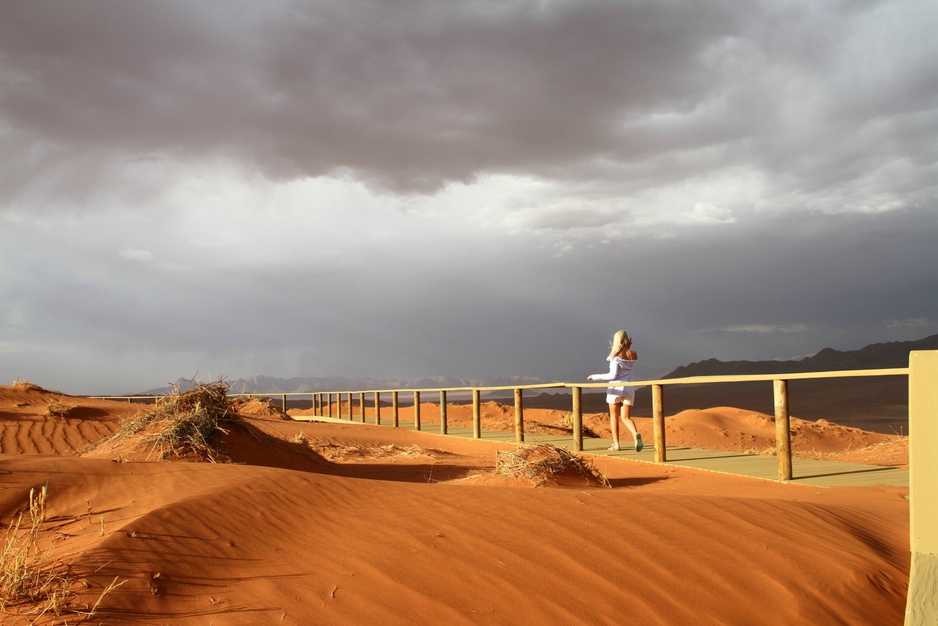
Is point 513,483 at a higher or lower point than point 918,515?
lower

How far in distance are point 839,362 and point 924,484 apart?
73.6 m

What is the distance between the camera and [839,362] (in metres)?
68.2

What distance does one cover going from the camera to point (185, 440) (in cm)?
902

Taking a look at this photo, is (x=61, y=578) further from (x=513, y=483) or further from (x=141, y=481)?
(x=513, y=483)

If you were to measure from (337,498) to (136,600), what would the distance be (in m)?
2.11

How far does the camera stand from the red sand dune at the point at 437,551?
3.68 m

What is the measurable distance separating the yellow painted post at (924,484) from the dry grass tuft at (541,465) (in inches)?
204

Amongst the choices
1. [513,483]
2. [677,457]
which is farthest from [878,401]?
[513,483]

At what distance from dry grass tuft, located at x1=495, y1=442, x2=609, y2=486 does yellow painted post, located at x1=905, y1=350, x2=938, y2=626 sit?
17.0ft

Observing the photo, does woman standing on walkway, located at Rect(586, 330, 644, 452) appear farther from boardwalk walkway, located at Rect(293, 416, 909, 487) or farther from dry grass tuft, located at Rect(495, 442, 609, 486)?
dry grass tuft, located at Rect(495, 442, 609, 486)

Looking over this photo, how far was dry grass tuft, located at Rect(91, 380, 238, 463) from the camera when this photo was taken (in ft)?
29.2

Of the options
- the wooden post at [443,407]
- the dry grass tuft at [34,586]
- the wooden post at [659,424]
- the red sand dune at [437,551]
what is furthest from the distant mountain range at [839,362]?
the dry grass tuft at [34,586]

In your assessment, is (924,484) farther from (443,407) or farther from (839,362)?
(839,362)

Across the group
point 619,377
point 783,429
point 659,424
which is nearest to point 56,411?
point 619,377
